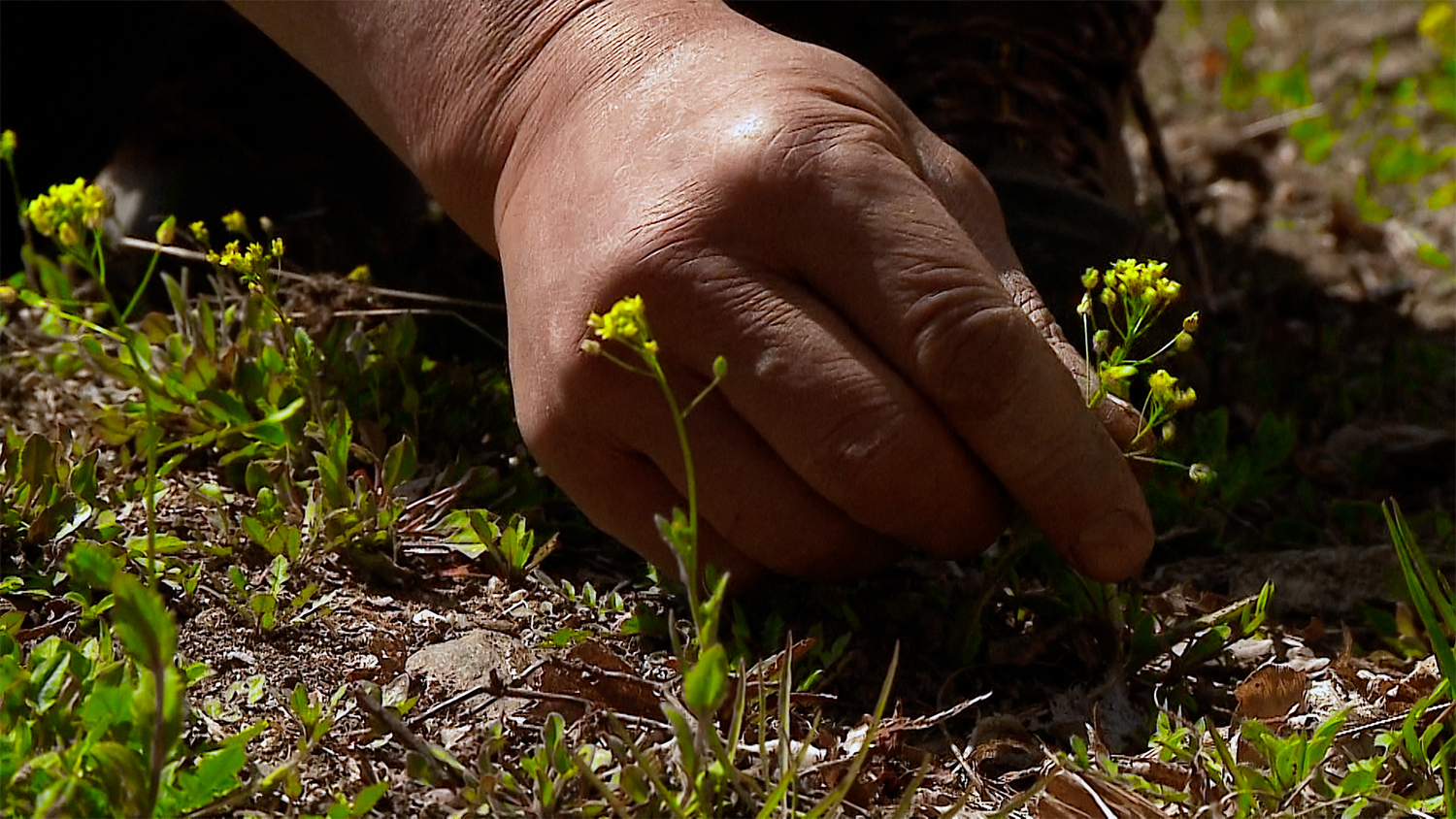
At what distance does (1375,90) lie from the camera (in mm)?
3473

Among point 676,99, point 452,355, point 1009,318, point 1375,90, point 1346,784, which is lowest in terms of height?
point 1375,90

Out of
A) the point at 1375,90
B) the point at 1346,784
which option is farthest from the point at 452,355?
the point at 1375,90

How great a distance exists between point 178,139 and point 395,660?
132 centimetres

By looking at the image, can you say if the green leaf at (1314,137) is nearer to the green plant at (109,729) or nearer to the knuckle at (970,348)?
the knuckle at (970,348)

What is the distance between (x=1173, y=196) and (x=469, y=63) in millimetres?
1249

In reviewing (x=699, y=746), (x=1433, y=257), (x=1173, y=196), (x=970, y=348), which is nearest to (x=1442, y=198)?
(x=1433, y=257)

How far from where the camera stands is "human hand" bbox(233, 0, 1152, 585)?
3.78 feet

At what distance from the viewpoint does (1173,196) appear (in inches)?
87.2

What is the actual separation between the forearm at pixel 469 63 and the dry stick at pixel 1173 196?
110 centimetres

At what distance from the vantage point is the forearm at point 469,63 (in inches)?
52.9

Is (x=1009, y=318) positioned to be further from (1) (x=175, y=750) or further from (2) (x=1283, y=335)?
(2) (x=1283, y=335)

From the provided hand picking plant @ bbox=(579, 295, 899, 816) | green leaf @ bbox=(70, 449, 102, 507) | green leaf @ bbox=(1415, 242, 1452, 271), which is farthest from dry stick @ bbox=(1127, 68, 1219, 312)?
green leaf @ bbox=(70, 449, 102, 507)

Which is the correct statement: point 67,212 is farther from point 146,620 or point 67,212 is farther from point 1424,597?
point 1424,597

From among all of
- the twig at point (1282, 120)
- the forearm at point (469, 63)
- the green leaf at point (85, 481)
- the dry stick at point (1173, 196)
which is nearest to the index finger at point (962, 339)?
the forearm at point (469, 63)
